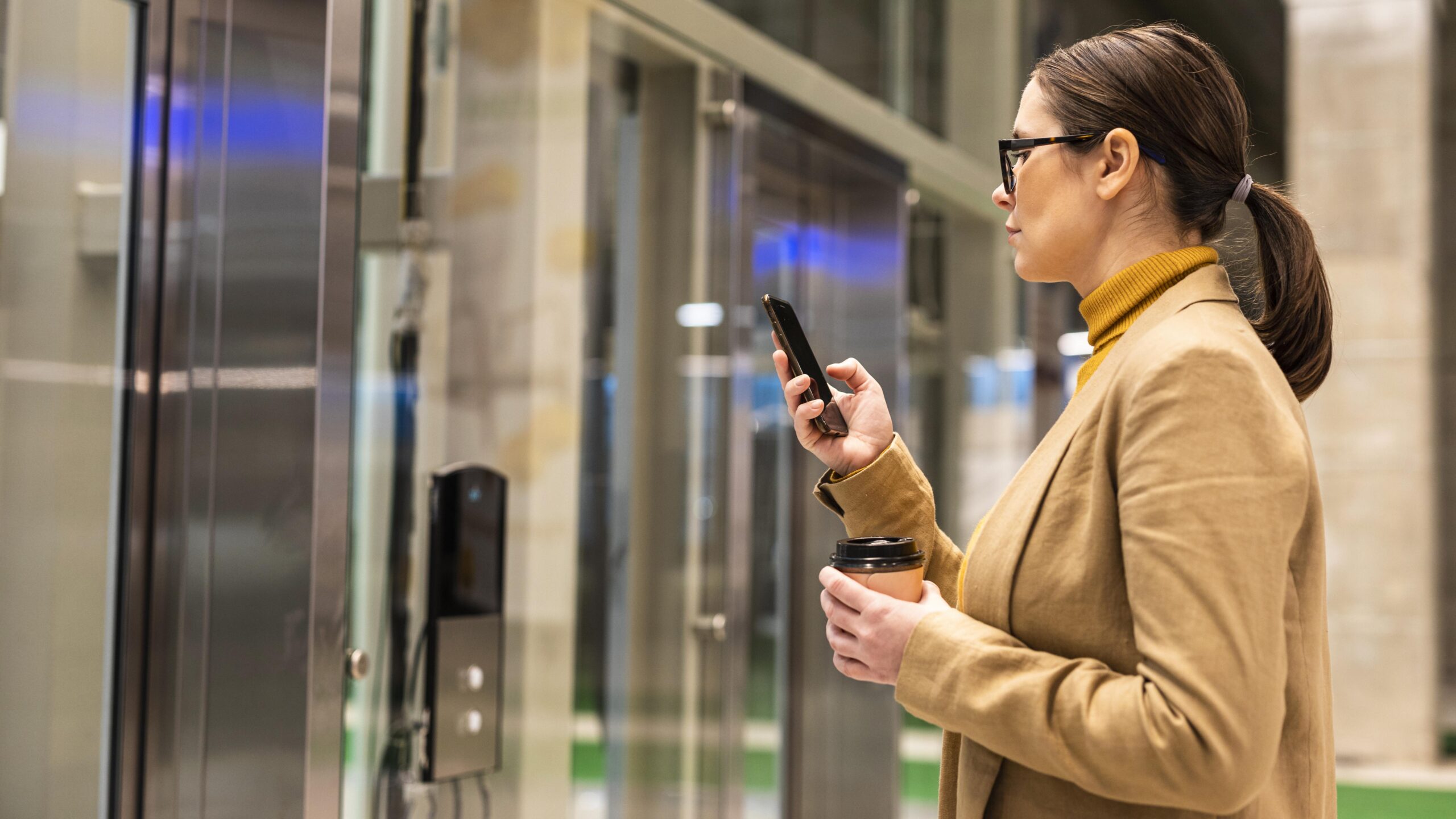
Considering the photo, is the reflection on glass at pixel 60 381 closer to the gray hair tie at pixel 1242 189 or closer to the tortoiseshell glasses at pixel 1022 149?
the tortoiseshell glasses at pixel 1022 149

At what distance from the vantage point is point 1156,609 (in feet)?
3.70

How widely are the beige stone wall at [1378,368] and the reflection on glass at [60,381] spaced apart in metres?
7.42

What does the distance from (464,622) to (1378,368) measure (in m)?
7.23

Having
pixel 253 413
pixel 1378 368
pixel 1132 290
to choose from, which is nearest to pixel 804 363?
pixel 1132 290

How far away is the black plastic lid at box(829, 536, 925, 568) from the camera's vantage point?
1347 millimetres

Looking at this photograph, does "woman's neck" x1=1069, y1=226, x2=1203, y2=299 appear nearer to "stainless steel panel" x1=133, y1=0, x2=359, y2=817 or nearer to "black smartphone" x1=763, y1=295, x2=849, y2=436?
"black smartphone" x1=763, y1=295, x2=849, y2=436

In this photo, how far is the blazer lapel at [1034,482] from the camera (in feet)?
4.29

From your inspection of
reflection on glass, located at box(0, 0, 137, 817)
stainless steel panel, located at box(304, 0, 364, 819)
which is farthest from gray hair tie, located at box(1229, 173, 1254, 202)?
reflection on glass, located at box(0, 0, 137, 817)

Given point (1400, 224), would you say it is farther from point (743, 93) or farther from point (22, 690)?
point (22, 690)

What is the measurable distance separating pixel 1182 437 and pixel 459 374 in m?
1.81

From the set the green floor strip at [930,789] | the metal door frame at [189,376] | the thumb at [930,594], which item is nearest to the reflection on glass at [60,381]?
the metal door frame at [189,376]

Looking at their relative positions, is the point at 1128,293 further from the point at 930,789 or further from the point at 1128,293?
the point at 930,789

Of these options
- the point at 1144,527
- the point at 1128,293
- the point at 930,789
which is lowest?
the point at 930,789

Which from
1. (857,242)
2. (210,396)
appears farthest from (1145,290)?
(857,242)
